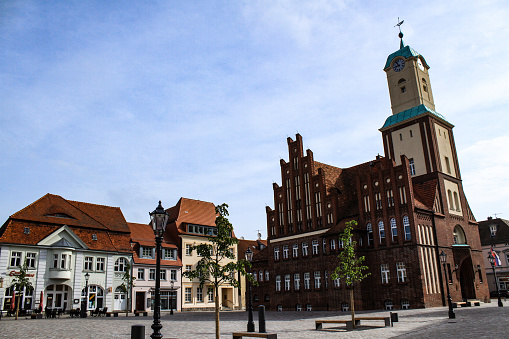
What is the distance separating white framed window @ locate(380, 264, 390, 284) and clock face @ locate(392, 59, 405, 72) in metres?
26.7

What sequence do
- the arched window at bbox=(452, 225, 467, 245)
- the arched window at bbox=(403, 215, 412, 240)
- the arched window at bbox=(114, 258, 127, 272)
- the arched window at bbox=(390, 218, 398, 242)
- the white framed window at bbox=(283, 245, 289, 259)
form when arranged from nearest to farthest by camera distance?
the arched window at bbox=(403, 215, 412, 240)
the arched window at bbox=(390, 218, 398, 242)
the arched window at bbox=(452, 225, 467, 245)
the arched window at bbox=(114, 258, 127, 272)
the white framed window at bbox=(283, 245, 289, 259)

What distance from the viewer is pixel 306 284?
157 ft

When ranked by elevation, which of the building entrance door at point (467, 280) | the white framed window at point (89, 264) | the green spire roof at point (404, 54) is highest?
the green spire roof at point (404, 54)

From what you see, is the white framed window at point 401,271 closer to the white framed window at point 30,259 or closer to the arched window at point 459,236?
the arched window at point 459,236

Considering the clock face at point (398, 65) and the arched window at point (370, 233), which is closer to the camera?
the arched window at point (370, 233)

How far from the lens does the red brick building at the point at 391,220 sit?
40.1 metres

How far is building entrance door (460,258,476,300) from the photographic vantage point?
44.9 meters

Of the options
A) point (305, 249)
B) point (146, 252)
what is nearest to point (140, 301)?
point (146, 252)

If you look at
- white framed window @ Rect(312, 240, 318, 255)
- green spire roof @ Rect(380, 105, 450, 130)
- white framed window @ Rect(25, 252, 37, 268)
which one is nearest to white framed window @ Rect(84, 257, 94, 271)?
white framed window @ Rect(25, 252, 37, 268)

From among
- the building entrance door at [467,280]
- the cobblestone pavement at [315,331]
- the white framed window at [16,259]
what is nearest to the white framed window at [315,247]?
the building entrance door at [467,280]

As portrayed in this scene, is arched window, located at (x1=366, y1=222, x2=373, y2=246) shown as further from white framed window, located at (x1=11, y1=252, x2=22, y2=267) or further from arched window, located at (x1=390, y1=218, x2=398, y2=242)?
white framed window, located at (x1=11, y1=252, x2=22, y2=267)

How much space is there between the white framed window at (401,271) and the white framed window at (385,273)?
46.0 inches

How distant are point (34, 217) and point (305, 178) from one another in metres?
31.9

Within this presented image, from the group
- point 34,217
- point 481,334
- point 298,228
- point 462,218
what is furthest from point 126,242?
point 481,334
